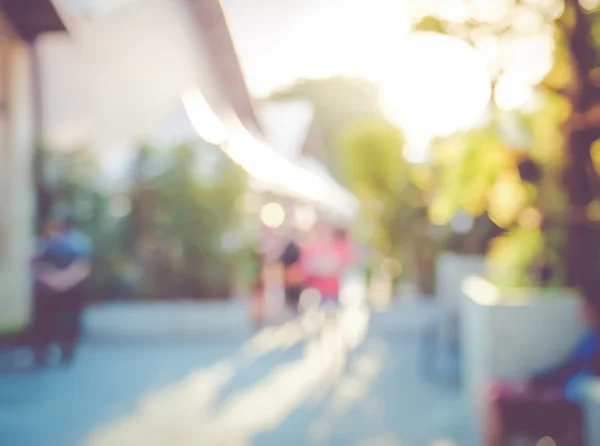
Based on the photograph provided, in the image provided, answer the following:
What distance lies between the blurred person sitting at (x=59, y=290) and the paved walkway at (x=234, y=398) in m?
0.37

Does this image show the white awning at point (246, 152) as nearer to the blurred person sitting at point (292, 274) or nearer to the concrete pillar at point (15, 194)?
the blurred person sitting at point (292, 274)

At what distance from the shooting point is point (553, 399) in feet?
13.4

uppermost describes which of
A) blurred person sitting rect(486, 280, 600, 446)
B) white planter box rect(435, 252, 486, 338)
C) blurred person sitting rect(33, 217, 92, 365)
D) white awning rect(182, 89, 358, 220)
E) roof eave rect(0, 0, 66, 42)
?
roof eave rect(0, 0, 66, 42)

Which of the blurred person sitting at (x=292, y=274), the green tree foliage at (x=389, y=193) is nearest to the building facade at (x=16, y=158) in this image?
the blurred person sitting at (x=292, y=274)

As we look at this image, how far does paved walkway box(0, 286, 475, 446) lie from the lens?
5.61 metres

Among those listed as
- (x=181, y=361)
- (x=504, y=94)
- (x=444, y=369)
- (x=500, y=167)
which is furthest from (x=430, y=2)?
(x=181, y=361)

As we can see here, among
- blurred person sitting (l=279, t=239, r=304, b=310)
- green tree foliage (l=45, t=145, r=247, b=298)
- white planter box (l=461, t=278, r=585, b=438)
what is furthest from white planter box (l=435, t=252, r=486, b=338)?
white planter box (l=461, t=278, r=585, b=438)

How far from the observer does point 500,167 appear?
735 centimetres

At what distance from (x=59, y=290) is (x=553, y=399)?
20.8ft

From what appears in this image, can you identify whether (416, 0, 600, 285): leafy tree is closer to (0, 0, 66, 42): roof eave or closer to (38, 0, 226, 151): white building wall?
(0, 0, 66, 42): roof eave

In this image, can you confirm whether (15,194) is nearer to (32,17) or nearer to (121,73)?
(32,17)

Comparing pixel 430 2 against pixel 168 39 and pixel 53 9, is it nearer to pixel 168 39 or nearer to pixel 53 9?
pixel 53 9

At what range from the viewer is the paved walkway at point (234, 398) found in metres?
5.61

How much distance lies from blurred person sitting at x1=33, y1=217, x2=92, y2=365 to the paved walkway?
37 centimetres
